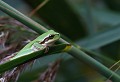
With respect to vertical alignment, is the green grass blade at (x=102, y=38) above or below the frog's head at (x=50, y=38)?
below

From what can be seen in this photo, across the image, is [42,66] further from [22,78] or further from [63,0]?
[63,0]

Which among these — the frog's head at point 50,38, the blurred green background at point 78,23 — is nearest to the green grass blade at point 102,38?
the blurred green background at point 78,23

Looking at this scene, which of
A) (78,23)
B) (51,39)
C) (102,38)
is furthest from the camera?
(78,23)

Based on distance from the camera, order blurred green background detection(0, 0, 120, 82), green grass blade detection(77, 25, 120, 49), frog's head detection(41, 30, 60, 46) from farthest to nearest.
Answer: blurred green background detection(0, 0, 120, 82)
green grass blade detection(77, 25, 120, 49)
frog's head detection(41, 30, 60, 46)

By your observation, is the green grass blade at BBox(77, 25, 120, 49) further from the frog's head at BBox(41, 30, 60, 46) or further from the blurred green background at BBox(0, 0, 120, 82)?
the frog's head at BBox(41, 30, 60, 46)

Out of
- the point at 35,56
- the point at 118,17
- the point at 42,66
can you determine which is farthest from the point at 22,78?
the point at 118,17

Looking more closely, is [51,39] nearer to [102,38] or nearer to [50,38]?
[50,38]

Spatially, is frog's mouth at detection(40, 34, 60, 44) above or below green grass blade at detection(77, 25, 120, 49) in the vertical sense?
above

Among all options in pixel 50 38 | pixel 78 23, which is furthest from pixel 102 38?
pixel 50 38

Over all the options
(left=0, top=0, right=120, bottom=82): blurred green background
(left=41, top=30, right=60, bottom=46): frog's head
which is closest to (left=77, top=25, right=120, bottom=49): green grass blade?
(left=0, top=0, right=120, bottom=82): blurred green background

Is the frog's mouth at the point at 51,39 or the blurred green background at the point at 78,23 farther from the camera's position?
the blurred green background at the point at 78,23

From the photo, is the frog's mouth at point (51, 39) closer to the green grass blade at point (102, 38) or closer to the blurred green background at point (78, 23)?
the green grass blade at point (102, 38)
